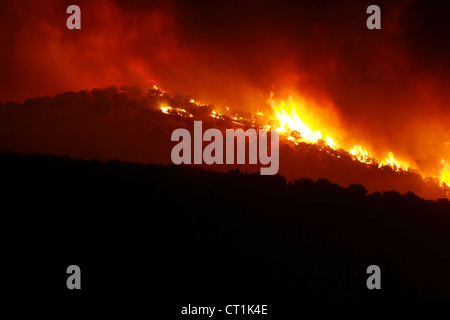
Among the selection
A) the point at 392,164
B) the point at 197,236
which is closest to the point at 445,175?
the point at 392,164

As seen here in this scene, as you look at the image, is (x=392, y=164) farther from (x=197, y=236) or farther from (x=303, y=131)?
(x=197, y=236)

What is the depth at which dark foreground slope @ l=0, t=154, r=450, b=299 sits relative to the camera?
107ft

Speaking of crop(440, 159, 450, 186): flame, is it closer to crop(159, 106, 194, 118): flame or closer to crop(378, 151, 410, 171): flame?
crop(378, 151, 410, 171): flame

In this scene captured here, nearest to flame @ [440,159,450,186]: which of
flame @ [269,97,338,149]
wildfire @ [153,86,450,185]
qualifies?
wildfire @ [153,86,450,185]

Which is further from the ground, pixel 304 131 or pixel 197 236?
pixel 304 131

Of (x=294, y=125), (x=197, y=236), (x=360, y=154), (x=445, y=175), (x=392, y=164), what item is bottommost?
(x=197, y=236)

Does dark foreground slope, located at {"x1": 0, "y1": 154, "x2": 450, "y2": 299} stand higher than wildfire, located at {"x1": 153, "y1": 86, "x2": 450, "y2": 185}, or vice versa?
wildfire, located at {"x1": 153, "y1": 86, "x2": 450, "y2": 185}

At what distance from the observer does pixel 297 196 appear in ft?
149

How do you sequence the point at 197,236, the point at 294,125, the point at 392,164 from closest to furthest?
the point at 197,236 < the point at 294,125 < the point at 392,164

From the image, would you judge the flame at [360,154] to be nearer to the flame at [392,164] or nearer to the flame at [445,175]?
the flame at [392,164]

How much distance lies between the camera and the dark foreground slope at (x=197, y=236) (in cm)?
3250

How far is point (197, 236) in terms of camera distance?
37156mm
